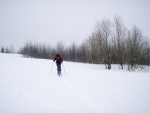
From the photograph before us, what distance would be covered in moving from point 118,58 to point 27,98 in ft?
104

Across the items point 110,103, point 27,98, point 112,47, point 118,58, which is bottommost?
point 110,103

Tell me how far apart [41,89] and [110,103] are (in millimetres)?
4323

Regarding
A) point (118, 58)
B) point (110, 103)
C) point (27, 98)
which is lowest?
point (110, 103)

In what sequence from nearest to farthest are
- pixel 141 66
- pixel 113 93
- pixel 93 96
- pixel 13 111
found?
pixel 13 111 < pixel 93 96 < pixel 113 93 < pixel 141 66

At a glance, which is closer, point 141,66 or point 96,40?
point 141,66

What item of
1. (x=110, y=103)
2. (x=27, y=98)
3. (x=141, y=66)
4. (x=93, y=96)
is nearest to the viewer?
(x=27, y=98)

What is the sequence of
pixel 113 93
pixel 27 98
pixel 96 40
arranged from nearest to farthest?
pixel 27 98
pixel 113 93
pixel 96 40

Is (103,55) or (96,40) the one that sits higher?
(96,40)

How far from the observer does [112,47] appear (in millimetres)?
36781

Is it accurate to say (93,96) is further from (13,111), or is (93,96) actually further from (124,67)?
(124,67)

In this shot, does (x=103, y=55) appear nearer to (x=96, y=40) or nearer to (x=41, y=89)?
(x=96, y=40)

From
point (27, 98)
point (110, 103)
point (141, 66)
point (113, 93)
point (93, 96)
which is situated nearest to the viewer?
point (27, 98)

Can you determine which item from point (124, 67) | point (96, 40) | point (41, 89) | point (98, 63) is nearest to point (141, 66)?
point (124, 67)

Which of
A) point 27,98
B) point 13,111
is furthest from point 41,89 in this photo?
point 13,111
